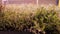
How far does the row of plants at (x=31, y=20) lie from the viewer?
90.9 inches

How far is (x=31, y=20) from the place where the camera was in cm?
234

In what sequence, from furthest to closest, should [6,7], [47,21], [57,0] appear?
1. [57,0]
2. [6,7]
3. [47,21]

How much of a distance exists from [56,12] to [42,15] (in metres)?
0.22

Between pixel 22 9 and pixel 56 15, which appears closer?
pixel 56 15

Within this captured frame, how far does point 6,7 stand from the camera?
251 cm

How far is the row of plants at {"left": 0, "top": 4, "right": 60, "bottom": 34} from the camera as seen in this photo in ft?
7.57

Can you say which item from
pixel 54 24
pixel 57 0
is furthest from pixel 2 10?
pixel 57 0

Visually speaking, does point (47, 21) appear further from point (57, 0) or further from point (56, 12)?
point (57, 0)

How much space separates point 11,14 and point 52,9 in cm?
60

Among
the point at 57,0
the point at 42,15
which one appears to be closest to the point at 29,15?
the point at 42,15

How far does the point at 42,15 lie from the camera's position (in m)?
2.35

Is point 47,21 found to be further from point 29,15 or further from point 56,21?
point 29,15

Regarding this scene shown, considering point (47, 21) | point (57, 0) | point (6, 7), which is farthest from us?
point (57, 0)

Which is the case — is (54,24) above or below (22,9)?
below
